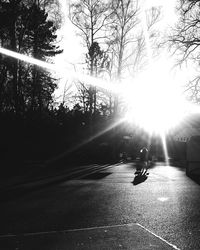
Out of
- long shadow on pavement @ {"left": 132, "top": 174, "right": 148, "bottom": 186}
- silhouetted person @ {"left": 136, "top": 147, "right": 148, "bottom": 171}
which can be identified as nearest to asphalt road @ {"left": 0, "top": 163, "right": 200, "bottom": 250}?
long shadow on pavement @ {"left": 132, "top": 174, "right": 148, "bottom": 186}

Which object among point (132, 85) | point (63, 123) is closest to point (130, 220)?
point (63, 123)

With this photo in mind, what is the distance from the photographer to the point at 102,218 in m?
6.88

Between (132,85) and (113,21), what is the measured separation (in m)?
6.17

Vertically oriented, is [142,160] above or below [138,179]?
above

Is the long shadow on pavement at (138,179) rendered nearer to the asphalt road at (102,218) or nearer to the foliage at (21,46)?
the asphalt road at (102,218)

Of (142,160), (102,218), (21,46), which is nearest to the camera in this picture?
(102,218)

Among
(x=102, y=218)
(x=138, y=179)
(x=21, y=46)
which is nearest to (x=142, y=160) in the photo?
(x=138, y=179)

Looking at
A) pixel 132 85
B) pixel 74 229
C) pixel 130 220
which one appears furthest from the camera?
pixel 132 85

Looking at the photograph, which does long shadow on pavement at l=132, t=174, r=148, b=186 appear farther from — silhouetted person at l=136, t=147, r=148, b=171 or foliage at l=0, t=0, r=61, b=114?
foliage at l=0, t=0, r=61, b=114

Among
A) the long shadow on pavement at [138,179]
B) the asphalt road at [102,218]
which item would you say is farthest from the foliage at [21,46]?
the asphalt road at [102,218]

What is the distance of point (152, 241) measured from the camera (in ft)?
17.0

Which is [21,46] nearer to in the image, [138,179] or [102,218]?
[138,179]

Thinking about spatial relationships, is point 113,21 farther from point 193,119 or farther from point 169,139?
point 193,119

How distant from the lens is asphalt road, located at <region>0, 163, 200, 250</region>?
204 inches
